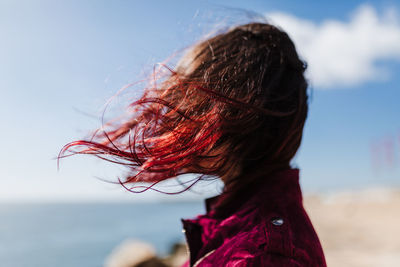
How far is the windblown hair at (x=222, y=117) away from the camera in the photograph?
1085 mm

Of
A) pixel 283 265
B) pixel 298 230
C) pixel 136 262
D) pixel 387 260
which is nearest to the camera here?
pixel 283 265

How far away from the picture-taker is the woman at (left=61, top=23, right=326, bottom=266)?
3.26 feet

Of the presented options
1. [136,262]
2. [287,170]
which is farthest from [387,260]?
[287,170]

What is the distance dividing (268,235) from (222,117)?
39cm

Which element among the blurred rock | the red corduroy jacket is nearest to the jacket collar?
the red corduroy jacket

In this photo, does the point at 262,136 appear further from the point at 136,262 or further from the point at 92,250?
the point at 92,250

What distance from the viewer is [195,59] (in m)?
1.29

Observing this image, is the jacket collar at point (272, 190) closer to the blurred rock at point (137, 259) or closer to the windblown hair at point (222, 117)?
the windblown hair at point (222, 117)

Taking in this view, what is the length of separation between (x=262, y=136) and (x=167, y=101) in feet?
1.18

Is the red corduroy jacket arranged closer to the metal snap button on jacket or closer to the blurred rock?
the metal snap button on jacket

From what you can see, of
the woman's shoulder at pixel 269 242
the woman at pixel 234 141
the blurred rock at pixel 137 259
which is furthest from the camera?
the blurred rock at pixel 137 259

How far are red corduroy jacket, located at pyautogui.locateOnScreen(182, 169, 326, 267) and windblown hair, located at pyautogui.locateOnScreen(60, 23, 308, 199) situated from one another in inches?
4.6

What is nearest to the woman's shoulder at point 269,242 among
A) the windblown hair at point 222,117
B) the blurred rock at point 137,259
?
the windblown hair at point 222,117

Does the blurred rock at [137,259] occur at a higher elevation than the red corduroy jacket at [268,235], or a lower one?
lower
